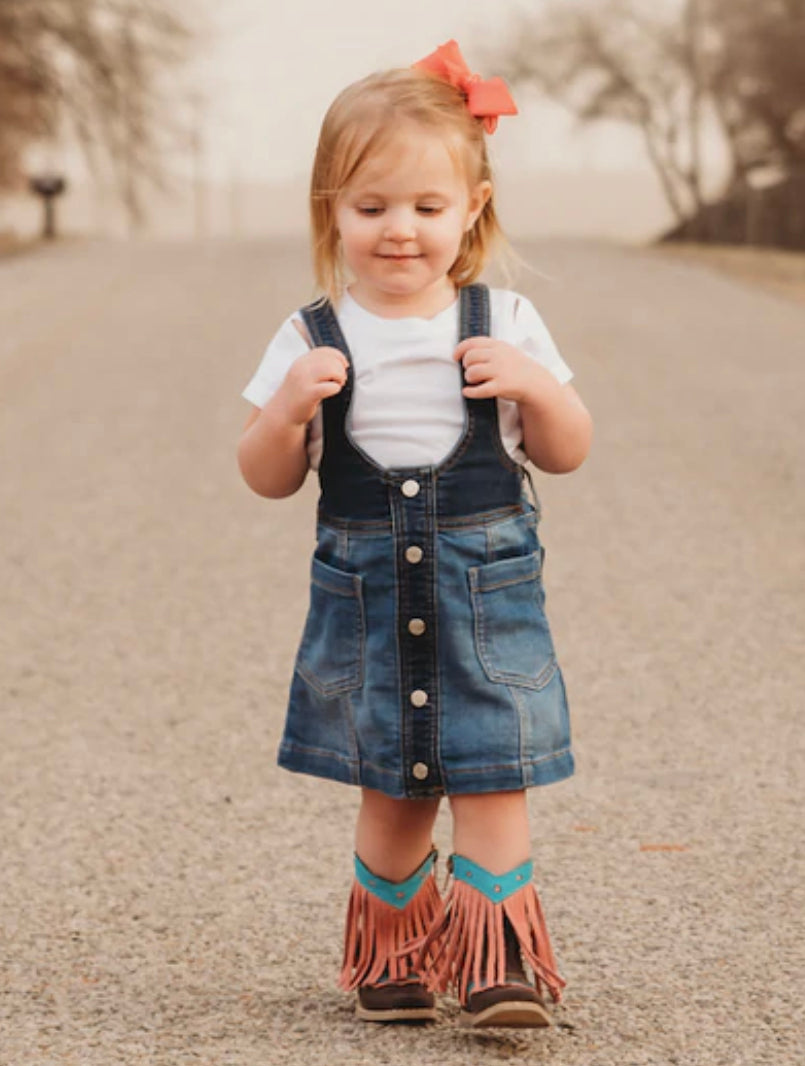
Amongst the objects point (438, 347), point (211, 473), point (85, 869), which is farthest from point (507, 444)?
point (211, 473)

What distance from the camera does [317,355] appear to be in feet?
9.46

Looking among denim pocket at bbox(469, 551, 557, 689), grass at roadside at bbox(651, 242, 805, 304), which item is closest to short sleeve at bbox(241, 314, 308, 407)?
denim pocket at bbox(469, 551, 557, 689)

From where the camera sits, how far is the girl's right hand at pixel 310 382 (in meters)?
2.85

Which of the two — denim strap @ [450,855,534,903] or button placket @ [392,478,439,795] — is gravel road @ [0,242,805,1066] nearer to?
denim strap @ [450,855,534,903]

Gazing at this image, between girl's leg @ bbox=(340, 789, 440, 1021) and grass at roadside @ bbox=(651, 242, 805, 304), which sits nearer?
girl's leg @ bbox=(340, 789, 440, 1021)

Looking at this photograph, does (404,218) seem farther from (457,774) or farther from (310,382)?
(457,774)

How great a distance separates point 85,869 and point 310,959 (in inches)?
26.7

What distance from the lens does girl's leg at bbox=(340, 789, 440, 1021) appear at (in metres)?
3.05

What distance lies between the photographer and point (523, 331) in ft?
9.82

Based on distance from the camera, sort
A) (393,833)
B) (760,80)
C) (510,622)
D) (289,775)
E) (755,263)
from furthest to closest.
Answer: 1. (760,80)
2. (755,263)
3. (289,775)
4. (393,833)
5. (510,622)

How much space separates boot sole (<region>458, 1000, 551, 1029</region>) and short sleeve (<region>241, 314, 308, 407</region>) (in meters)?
0.95

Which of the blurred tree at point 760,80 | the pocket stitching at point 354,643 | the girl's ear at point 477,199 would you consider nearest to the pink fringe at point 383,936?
the pocket stitching at point 354,643

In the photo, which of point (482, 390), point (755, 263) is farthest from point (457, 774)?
point (755, 263)

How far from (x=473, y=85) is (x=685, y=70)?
103ft
